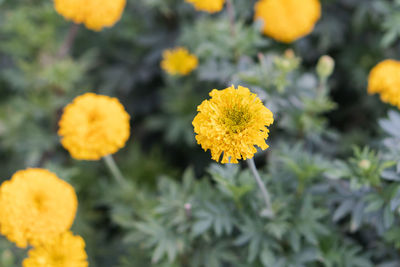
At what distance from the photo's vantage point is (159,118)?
2590 millimetres

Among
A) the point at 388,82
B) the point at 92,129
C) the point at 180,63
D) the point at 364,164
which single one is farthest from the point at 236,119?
the point at 180,63

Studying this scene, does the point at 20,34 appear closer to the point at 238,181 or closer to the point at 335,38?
the point at 238,181

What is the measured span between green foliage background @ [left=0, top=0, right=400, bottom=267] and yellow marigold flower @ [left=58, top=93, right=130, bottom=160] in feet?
0.97

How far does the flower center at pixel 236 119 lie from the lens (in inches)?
42.1

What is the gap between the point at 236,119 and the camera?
1.08 meters

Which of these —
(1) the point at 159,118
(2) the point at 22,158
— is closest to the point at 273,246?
(1) the point at 159,118

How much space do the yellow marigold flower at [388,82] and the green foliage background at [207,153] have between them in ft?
0.34

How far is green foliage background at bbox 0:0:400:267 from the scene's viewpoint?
5.35 ft

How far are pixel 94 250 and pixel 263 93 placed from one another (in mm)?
1260

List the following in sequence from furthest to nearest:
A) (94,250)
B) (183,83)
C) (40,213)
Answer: (183,83) → (94,250) → (40,213)

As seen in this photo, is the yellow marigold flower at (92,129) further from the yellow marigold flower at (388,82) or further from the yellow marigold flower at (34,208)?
the yellow marigold flower at (388,82)

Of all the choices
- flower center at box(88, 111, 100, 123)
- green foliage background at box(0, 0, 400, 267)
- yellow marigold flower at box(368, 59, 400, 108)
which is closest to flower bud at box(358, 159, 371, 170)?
green foliage background at box(0, 0, 400, 267)

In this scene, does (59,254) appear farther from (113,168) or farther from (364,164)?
(364,164)

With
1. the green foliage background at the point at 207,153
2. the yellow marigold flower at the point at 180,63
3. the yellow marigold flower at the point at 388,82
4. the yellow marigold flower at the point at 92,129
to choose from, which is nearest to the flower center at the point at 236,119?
the green foliage background at the point at 207,153
